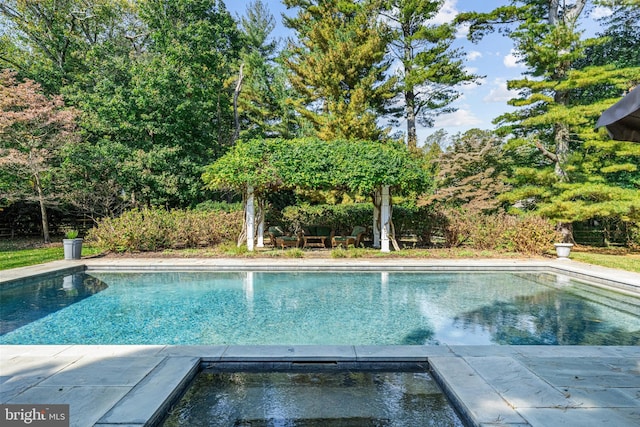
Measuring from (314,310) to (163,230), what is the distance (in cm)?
781

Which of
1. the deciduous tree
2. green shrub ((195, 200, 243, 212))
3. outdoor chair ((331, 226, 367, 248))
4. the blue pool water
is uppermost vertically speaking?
the deciduous tree

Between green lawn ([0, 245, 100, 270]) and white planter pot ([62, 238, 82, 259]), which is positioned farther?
white planter pot ([62, 238, 82, 259])

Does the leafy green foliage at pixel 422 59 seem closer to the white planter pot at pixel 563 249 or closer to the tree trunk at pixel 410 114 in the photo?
the tree trunk at pixel 410 114

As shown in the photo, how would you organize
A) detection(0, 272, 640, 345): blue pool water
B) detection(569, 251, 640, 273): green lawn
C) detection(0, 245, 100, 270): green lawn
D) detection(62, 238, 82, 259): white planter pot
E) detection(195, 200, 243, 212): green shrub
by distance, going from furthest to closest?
detection(195, 200, 243, 212): green shrub, detection(62, 238, 82, 259): white planter pot, detection(0, 245, 100, 270): green lawn, detection(569, 251, 640, 273): green lawn, detection(0, 272, 640, 345): blue pool water

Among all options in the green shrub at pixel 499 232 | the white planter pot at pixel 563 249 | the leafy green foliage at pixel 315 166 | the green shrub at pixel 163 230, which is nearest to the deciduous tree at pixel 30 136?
the green shrub at pixel 163 230

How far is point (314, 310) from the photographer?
20.7ft

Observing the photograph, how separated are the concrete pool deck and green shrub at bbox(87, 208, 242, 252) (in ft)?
26.2

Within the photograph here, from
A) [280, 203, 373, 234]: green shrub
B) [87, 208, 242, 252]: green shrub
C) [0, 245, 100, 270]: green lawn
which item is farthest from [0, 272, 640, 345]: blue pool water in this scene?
[280, 203, 373, 234]: green shrub

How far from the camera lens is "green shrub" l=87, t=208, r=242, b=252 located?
38.1 feet

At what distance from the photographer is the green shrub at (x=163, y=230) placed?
11609mm

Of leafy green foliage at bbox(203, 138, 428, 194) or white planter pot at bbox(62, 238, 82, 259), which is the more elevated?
leafy green foliage at bbox(203, 138, 428, 194)

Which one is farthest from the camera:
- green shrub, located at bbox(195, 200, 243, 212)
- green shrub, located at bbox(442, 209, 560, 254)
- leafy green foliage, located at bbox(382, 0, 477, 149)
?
leafy green foliage, located at bbox(382, 0, 477, 149)

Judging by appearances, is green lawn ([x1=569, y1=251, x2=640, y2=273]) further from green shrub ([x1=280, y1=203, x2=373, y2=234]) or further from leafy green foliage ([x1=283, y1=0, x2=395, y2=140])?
leafy green foliage ([x1=283, y1=0, x2=395, y2=140])

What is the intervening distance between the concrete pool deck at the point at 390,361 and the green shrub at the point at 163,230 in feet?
26.2
